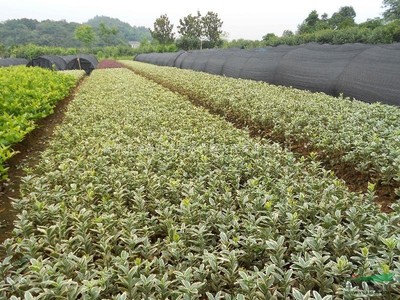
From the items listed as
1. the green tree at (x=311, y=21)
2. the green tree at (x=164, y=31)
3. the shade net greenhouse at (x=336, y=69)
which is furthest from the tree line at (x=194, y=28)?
the shade net greenhouse at (x=336, y=69)

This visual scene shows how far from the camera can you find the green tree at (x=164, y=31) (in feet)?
247

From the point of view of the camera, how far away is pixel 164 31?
76.3 m

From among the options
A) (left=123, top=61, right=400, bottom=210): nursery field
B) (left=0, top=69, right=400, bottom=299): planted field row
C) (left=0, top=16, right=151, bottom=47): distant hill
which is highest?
(left=0, top=16, right=151, bottom=47): distant hill

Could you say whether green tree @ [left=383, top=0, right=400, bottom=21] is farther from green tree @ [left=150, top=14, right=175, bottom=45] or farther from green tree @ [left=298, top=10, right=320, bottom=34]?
green tree @ [left=150, top=14, right=175, bottom=45]

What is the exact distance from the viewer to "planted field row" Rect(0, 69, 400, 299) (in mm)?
1984

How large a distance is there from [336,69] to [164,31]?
71947 millimetres

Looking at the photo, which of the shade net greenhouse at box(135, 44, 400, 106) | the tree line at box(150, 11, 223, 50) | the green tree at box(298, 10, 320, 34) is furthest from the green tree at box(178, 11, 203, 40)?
the shade net greenhouse at box(135, 44, 400, 106)

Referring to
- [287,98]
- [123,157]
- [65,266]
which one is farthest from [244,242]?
[287,98]

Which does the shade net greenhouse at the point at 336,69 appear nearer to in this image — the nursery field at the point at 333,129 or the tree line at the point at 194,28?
the nursery field at the point at 333,129

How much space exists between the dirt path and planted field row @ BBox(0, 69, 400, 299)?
45cm

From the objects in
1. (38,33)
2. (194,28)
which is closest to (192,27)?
(194,28)

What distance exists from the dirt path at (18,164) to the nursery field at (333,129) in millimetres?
3592

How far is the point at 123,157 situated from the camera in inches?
173

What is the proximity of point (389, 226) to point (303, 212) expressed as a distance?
1.98ft
